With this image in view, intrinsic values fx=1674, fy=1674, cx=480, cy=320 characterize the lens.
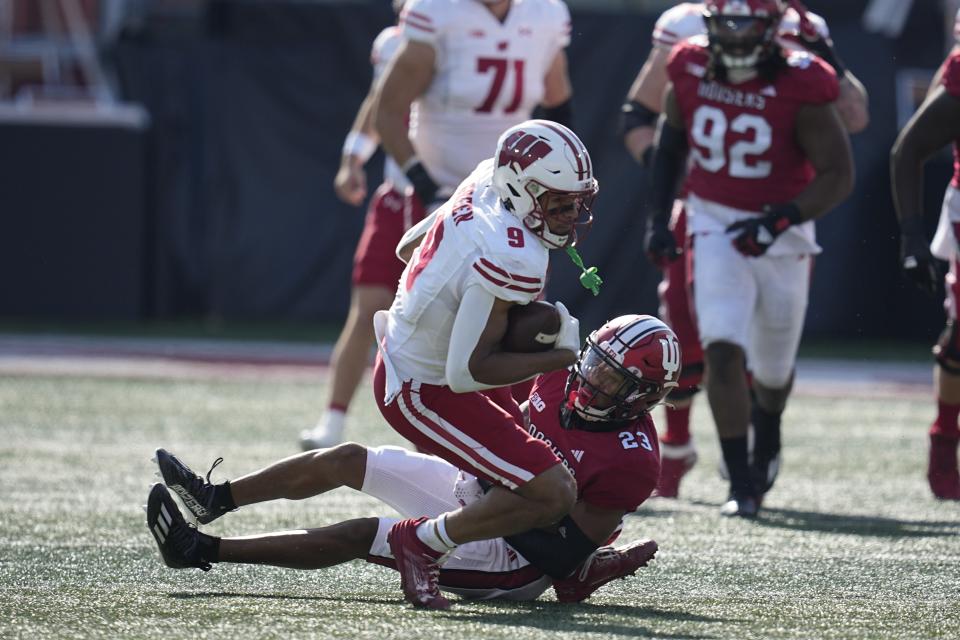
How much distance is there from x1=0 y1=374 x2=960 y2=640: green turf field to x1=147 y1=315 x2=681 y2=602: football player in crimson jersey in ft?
0.30

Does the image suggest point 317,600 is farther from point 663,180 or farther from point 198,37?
point 198,37

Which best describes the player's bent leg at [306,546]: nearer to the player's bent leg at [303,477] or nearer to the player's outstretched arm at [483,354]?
the player's bent leg at [303,477]

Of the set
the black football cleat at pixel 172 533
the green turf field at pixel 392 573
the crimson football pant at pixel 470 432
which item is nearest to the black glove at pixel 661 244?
the green turf field at pixel 392 573

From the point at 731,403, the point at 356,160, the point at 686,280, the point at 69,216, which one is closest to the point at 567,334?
the point at 731,403

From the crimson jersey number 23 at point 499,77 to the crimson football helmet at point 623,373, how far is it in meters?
2.15

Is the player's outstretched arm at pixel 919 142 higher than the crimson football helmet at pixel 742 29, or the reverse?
the crimson football helmet at pixel 742 29

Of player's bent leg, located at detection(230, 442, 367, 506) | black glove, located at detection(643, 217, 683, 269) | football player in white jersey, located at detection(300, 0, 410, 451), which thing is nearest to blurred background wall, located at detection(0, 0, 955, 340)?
football player in white jersey, located at detection(300, 0, 410, 451)

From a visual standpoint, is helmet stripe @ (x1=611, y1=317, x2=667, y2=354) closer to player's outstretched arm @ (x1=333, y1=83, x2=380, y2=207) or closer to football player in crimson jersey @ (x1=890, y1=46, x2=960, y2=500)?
football player in crimson jersey @ (x1=890, y1=46, x2=960, y2=500)

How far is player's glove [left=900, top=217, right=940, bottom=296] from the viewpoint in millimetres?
5402

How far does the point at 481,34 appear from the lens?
605 cm

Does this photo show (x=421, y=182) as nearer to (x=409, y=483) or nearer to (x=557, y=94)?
(x=557, y=94)

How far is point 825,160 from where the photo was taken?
5520 mm

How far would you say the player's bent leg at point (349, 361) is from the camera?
6.53 metres

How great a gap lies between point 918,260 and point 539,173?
199 cm
